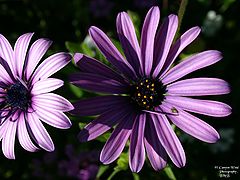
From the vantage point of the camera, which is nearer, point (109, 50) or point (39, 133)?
point (39, 133)

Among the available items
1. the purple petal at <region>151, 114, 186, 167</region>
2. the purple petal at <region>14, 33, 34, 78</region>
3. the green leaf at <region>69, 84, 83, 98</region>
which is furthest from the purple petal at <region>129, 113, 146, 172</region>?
the purple petal at <region>14, 33, 34, 78</region>

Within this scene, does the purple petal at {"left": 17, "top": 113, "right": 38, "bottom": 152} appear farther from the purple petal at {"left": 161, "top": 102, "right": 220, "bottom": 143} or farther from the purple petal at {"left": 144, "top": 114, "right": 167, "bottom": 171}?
the purple petal at {"left": 161, "top": 102, "right": 220, "bottom": 143}

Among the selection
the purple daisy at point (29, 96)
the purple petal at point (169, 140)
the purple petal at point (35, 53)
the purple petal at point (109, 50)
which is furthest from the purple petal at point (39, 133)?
the purple petal at point (169, 140)

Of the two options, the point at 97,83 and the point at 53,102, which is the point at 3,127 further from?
the point at 97,83

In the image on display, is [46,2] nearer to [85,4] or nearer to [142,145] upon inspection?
[85,4]

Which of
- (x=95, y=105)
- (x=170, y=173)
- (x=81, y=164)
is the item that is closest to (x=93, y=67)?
(x=95, y=105)

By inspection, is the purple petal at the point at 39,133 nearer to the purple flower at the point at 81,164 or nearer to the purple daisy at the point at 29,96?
the purple daisy at the point at 29,96
